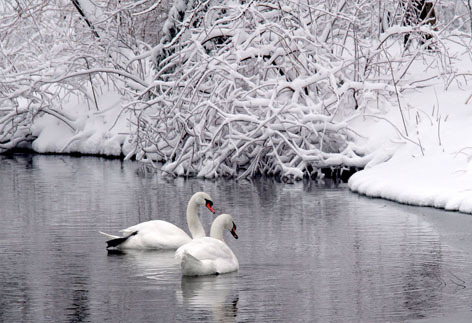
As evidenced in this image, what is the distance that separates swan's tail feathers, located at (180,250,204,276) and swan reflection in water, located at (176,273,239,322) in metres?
0.06

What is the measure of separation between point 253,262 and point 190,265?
3.39ft

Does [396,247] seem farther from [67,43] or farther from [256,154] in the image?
[67,43]

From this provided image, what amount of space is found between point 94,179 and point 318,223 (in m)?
8.04

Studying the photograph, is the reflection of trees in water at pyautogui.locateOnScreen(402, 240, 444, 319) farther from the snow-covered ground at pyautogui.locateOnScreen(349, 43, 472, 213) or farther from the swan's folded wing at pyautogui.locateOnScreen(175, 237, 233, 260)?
the snow-covered ground at pyautogui.locateOnScreen(349, 43, 472, 213)

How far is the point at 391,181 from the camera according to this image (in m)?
17.9

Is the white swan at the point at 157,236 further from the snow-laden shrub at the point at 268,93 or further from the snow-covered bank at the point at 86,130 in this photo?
the snow-covered bank at the point at 86,130

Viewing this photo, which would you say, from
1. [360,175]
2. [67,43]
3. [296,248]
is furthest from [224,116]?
[67,43]

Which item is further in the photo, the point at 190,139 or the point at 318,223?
the point at 190,139

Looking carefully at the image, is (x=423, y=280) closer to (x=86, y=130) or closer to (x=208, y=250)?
(x=208, y=250)

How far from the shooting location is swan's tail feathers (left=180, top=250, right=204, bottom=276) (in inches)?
421

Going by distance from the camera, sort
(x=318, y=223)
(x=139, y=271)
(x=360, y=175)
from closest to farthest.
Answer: (x=139, y=271) → (x=318, y=223) → (x=360, y=175)

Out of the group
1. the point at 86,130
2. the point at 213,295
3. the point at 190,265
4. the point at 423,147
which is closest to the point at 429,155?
the point at 423,147

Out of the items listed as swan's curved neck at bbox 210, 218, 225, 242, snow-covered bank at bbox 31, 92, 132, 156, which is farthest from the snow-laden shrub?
swan's curved neck at bbox 210, 218, 225, 242

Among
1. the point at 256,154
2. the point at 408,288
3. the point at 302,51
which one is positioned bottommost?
the point at 408,288
